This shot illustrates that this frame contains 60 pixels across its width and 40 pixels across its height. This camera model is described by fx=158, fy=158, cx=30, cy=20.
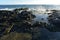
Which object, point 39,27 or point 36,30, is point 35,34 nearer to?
point 36,30

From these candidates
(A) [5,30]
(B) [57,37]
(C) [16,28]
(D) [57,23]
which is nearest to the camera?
(B) [57,37]

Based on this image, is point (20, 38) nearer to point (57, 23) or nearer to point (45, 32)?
point (45, 32)

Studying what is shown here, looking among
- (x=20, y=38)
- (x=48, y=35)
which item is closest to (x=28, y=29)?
(x=48, y=35)

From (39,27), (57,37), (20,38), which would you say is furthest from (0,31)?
(57,37)

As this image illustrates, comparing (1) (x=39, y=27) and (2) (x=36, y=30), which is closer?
(2) (x=36, y=30)

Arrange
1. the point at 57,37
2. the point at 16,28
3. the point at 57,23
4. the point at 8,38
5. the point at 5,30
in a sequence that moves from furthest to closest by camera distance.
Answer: the point at 57,23 → the point at 16,28 → the point at 5,30 → the point at 57,37 → the point at 8,38

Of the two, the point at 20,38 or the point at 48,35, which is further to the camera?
the point at 48,35

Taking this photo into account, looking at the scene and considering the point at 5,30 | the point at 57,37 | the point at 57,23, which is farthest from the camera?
the point at 57,23

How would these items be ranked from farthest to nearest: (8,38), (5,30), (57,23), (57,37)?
(57,23), (5,30), (57,37), (8,38)
